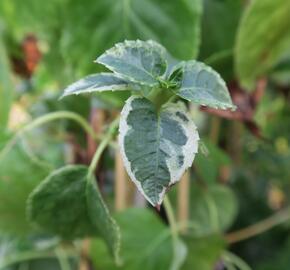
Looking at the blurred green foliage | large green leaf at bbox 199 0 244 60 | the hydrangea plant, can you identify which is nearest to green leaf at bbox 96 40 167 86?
the hydrangea plant

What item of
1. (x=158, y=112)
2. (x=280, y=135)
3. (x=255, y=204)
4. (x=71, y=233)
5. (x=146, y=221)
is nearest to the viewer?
(x=158, y=112)

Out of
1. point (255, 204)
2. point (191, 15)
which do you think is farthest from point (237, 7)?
point (255, 204)

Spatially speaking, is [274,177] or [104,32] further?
[274,177]

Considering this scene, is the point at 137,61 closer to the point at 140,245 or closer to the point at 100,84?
the point at 100,84

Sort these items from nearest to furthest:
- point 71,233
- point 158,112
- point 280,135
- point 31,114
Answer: point 158,112
point 71,233
point 31,114
point 280,135

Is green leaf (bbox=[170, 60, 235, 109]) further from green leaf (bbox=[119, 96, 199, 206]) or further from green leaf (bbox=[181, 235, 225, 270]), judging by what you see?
green leaf (bbox=[181, 235, 225, 270])

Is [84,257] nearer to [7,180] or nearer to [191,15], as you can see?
[7,180]

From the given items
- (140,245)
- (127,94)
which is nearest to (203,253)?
(140,245)
